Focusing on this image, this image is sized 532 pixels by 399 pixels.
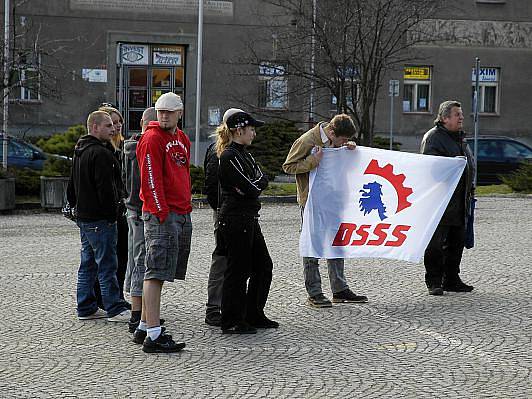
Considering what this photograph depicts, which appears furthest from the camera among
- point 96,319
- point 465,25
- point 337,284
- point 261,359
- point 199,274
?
point 465,25

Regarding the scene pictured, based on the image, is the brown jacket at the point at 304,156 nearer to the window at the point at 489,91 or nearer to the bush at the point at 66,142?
the bush at the point at 66,142

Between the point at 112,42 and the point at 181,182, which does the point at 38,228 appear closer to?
the point at 181,182

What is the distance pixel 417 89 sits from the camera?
41.3 m

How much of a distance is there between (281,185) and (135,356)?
18.6m

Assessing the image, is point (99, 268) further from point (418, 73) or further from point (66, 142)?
point (418, 73)

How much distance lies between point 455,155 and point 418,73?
3053 centimetres

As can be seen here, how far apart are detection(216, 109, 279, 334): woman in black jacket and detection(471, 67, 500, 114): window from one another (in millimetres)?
33867

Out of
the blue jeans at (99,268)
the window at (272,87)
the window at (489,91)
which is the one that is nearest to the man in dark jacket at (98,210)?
the blue jeans at (99,268)

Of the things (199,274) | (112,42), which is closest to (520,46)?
(112,42)

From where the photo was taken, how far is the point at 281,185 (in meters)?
26.7

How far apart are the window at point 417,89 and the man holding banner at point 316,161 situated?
3107 cm

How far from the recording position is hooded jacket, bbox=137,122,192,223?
8.18 m

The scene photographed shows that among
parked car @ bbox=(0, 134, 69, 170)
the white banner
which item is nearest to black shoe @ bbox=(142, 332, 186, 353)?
the white banner

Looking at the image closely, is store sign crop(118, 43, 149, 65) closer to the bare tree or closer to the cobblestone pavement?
the bare tree
